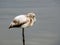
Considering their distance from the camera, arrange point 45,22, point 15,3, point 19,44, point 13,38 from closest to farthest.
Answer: point 19,44 → point 13,38 → point 45,22 → point 15,3

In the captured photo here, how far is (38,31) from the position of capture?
190cm

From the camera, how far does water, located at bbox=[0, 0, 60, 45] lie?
5.58ft

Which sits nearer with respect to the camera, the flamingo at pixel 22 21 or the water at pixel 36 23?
the flamingo at pixel 22 21

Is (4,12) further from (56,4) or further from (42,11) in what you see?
(56,4)

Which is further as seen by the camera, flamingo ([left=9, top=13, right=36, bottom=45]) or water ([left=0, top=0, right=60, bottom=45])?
water ([left=0, top=0, right=60, bottom=45])

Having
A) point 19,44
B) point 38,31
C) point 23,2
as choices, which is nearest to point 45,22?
point 38,31

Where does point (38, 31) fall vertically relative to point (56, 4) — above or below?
below

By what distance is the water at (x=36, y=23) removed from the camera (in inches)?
66.9

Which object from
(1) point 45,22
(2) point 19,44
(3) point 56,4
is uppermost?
(3) point 56,4

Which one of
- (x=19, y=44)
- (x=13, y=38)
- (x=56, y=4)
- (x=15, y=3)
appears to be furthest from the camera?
Answer: (x=15, y=3)

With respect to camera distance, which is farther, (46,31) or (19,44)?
(46,31)

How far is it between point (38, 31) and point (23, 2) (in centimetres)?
118

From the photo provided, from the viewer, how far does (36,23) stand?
6.81 feet

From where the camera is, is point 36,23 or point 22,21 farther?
point 36,23
